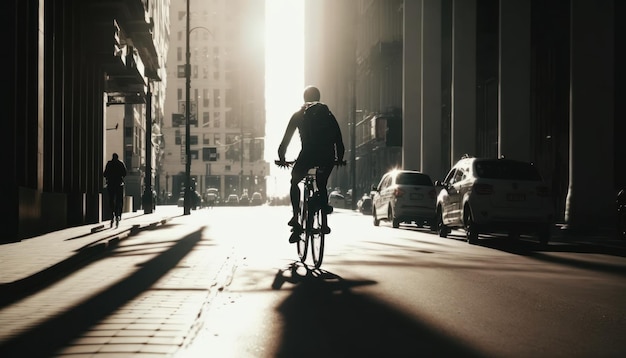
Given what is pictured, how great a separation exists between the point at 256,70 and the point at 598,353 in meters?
143

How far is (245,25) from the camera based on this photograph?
468ft

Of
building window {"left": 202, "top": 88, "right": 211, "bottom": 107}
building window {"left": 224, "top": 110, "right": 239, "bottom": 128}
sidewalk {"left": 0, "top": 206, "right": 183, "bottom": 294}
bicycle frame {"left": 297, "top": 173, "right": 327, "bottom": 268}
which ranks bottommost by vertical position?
sidewalk {"left": 0, "top": 206, "right": 183, "bottom": 294}

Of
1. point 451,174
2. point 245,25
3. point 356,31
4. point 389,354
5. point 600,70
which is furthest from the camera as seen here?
point 245,25

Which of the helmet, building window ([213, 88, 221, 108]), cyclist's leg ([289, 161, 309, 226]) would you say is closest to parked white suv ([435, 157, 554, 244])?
cyclist's leg ([289, 161, 309, 226])

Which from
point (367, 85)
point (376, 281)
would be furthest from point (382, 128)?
point (376, 281)

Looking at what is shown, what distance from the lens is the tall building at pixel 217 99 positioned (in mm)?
131125

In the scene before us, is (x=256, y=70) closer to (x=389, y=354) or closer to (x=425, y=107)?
(x=425, y=107)

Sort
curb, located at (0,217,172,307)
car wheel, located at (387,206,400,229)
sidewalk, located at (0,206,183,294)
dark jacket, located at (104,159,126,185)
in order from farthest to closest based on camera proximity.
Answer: car wheel, located at (387,206,400,229) → dark jacket, located at (104,159,126,185) → sidewalk, located at (0,206,183,294) → curb, located at (0,217,172,307)

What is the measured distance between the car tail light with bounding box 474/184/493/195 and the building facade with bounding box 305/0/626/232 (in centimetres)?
552

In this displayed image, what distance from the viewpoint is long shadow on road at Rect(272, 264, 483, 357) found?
6.00 meters

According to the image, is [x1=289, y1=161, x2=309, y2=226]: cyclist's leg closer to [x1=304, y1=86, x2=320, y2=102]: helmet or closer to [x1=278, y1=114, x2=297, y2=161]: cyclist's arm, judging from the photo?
[x1=278, y1=114, x2=297, y2=161]: cyclist's arm

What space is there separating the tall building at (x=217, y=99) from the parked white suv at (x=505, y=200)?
10941 centimetres

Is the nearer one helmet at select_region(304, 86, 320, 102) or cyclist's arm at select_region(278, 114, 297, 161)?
cyclist's arm at select_region(278, 114, 297, 161)

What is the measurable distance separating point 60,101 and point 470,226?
36.0 feet
